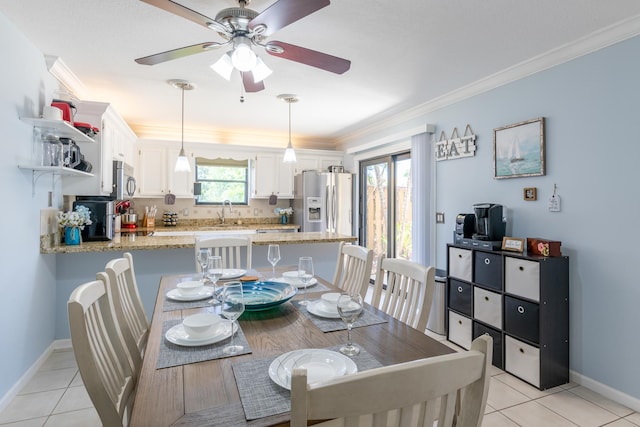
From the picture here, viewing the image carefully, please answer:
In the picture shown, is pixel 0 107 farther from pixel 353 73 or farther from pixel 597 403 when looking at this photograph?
pixel 597 403

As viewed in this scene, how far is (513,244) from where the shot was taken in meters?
2.63

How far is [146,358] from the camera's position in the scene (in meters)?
1.13

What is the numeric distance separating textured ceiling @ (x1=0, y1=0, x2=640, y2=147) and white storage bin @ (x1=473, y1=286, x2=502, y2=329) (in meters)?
1.84

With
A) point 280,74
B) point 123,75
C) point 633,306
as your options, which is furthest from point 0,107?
point 633,306

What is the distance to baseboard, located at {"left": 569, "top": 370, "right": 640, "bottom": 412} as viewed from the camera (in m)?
2.17

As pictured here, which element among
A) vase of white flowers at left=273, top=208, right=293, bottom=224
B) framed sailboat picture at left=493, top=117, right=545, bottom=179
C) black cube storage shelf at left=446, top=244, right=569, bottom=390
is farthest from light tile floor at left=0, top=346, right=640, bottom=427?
vase of white flowers at left=273, top=208, right=293, bottom=224

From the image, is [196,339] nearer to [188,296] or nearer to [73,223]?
[188,296]

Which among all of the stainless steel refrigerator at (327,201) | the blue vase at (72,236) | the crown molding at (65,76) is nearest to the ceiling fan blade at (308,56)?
the crown molding at (65,76)

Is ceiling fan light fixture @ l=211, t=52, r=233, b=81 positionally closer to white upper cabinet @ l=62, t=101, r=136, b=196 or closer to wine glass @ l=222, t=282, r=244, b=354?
wine glass @ l=222, t=282, r=244, b=354

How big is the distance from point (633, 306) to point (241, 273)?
251 centimetres

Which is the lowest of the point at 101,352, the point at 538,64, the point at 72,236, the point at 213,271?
the point at 101,352

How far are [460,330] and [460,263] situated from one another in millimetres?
593

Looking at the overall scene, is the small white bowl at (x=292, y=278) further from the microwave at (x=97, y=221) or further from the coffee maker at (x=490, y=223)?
the microwave at (x=97, y=221)

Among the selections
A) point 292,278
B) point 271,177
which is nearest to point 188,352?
point 292,278
